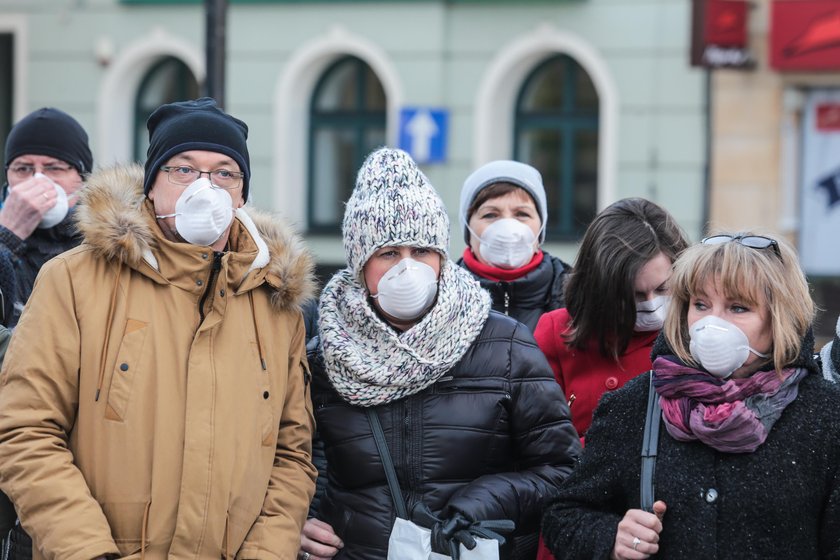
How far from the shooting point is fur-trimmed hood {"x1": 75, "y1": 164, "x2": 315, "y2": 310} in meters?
3.42

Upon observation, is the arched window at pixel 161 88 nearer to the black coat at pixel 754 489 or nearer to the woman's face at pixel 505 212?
the woman's face at pixel 505 212

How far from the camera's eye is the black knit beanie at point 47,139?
495 cm

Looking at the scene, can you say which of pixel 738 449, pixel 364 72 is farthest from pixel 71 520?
pixel 364 72

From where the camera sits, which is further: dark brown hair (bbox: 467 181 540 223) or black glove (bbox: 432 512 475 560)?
dark brown hair (bbox: 467 181 540 223)

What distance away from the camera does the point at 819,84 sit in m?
12.8

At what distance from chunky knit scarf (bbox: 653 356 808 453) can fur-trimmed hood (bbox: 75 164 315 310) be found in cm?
105

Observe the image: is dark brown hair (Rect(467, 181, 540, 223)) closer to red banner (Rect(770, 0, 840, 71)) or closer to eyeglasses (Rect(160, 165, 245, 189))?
eyeglasses (Rect(160, 165, 245, 189))

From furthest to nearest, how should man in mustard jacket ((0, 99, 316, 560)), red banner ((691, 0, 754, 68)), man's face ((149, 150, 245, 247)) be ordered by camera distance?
red banner ((691, 0, 754, 68)) → man's face ((149, 150, 245, 247)) → man in mustard jacket ((0, 99, 316, 560))

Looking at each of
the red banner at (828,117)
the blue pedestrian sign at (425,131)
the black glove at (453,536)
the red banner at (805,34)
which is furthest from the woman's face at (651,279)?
the blue pedestrian sign at (425,131)

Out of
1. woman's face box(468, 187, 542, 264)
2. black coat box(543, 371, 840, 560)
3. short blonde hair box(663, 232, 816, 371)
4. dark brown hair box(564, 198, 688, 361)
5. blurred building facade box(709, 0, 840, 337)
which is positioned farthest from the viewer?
blurred building facade box(709, 0, 840, 337)

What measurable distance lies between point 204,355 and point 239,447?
0.25 meters

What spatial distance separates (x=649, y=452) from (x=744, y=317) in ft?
1.29

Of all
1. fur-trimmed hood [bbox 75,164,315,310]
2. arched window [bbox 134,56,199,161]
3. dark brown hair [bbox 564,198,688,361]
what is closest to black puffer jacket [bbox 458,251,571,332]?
dark brown hair [bbox 564,198,688,361]

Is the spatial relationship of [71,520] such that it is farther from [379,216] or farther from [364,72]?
[364,72]
